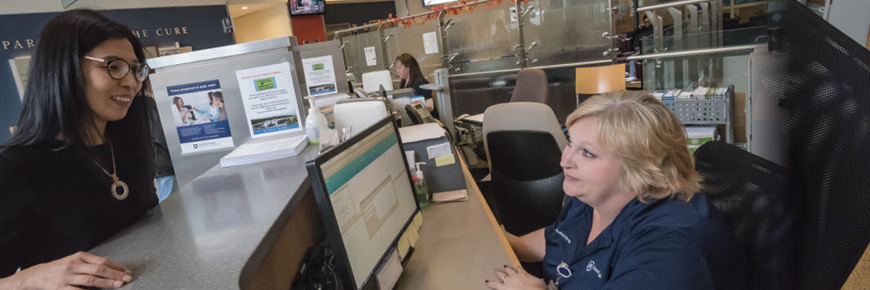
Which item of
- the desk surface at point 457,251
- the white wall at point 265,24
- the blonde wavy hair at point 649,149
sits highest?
the white wall at point 265,24

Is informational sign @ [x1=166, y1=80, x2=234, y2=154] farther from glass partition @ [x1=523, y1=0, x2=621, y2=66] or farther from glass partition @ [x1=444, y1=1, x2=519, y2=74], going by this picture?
glass partition @ [x1=444, y1=1, x2=519, y2=74]

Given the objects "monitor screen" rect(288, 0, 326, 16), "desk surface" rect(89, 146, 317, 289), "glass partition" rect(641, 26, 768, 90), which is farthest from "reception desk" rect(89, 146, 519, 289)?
"monitor screen" rect(288, 0, 326, 16)

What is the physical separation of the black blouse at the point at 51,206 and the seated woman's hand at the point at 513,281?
97cm

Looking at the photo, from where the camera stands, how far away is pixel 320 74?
3166 millimetres

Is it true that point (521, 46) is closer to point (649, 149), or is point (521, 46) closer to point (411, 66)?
point (411, 66)

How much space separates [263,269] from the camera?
113 centimetres

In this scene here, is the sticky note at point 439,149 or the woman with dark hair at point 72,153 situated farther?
the sticky note at point 439,149

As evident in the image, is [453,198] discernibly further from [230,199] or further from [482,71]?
[482,71]

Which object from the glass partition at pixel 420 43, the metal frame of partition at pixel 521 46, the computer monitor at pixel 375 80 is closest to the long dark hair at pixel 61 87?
the computer monitor at pixel 375 80

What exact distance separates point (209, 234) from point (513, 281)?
0.76 meters

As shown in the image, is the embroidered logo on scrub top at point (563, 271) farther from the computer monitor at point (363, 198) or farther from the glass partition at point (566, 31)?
the glass partition at point (566, 31)

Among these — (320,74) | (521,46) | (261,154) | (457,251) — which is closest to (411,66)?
(521,46)

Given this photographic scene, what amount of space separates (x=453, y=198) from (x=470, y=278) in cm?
63

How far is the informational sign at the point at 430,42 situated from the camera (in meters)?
7.19
